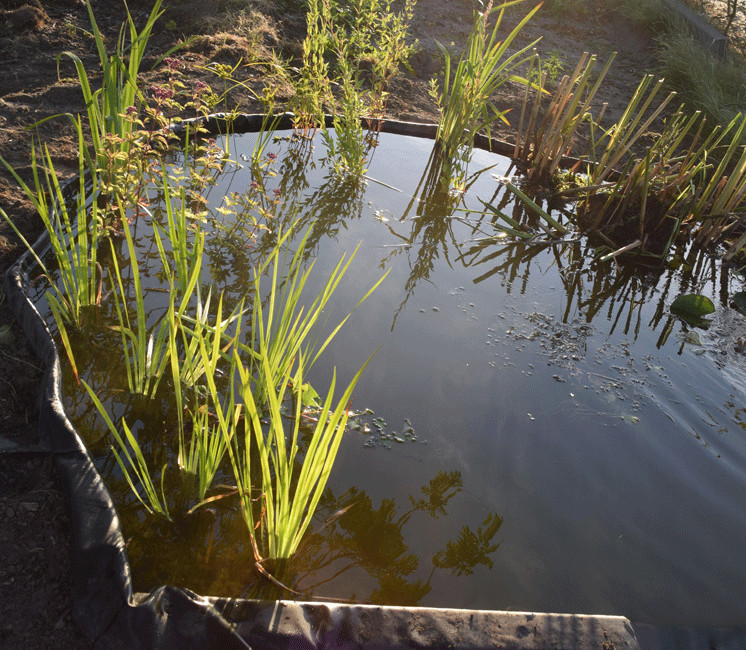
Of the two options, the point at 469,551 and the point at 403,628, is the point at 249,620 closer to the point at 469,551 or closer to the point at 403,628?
the point at 403,628

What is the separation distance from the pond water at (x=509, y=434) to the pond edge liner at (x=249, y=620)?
0.11m

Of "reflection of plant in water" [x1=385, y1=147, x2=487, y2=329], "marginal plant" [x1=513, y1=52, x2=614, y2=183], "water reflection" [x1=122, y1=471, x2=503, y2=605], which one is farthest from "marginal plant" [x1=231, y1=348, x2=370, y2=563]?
"marginal plant" [x1=513, y1=52, x2=614, y2=183]

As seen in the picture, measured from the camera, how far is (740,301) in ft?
8.59

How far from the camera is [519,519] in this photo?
1.49 m

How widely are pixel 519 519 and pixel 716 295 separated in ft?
6.08

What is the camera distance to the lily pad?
2.44 meters

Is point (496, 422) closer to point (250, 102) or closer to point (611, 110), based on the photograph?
point (250, 102)

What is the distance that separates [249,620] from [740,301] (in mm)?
2588

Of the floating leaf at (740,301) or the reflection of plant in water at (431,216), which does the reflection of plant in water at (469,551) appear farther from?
the floating leaf at (740,301)

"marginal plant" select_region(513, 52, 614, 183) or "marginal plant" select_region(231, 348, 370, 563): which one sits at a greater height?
"marginal plant" select_region(513, 52, 614, 183)

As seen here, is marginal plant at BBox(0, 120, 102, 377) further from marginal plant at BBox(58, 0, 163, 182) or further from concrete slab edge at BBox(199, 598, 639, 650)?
concrete slab edge at BBox(199, 598, 639, 650)

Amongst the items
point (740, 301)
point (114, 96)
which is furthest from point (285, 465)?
point (740, 301)

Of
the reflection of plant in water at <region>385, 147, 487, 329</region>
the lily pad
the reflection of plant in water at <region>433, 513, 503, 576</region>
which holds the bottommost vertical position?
the reflection of plant in water at <region>433, 513, 503, 576</region>

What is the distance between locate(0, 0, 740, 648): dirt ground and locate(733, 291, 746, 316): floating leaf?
2016 mm
